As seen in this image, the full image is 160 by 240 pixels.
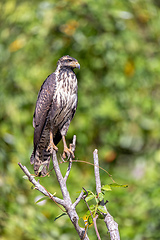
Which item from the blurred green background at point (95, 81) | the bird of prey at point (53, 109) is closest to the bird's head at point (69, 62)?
the bird of prey at point (53, 109)

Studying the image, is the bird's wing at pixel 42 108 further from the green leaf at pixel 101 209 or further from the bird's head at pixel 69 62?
the green leaf at pixel 101 209

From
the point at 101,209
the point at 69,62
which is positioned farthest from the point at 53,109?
the point at 101,209

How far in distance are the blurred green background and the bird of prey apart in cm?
203

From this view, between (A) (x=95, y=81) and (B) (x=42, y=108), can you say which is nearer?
(B) (x=42, y=108)

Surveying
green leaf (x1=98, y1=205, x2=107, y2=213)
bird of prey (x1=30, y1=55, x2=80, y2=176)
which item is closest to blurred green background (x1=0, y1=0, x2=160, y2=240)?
bird of prey (x1=30, y1=55, x2=80, y2=176)

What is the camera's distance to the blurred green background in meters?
4.99

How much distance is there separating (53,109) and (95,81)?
108 inches

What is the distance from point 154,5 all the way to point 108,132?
2.14 meters

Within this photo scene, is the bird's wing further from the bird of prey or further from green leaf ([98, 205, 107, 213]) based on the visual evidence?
green leaf ([98, 205, 107, 213])

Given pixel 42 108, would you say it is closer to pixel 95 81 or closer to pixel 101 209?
pixel 101 209

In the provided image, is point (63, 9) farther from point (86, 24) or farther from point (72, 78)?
point (72, 78)

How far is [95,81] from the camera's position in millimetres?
5410

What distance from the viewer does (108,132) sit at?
5363 mm

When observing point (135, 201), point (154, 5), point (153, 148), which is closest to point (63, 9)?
point (154, 5)
